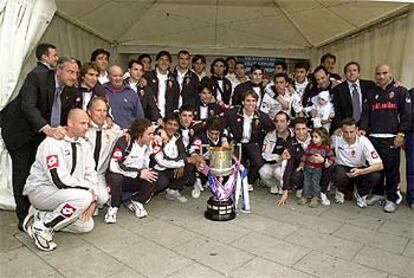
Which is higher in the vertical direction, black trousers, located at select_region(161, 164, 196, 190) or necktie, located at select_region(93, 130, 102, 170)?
necktie, located at select_region(93, 130, 102, 170)

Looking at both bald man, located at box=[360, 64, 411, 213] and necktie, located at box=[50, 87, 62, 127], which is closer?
necktie, located at box=[50, 87, 62, 127]

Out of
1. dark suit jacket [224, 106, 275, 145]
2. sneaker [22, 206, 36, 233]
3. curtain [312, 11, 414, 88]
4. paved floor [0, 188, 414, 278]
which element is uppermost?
curtain [312, 11, 414, 88]

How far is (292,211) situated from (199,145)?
4.12 ft

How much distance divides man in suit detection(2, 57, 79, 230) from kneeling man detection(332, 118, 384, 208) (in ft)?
9.19

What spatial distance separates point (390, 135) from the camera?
13.5 feet

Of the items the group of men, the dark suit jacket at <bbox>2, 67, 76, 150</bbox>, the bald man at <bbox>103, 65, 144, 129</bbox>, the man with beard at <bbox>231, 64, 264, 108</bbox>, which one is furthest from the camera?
the man with beard at <bbox>231, 64, 264, 108</bbox>

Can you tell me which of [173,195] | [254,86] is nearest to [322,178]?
[254,86]

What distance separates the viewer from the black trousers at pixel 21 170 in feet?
10.7

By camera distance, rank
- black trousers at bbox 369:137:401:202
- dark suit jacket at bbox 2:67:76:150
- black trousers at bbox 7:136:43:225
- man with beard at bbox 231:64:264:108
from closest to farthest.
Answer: dark suit jacket at bbox 2:67:76:150 → black trousers at bbox 7:136:43:225 → black trousers at bbox 369:137:401:202 → man with beard at bbox 231:64:264:108

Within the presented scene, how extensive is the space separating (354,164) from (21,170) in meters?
3.28

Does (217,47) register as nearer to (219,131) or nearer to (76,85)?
(219,131)

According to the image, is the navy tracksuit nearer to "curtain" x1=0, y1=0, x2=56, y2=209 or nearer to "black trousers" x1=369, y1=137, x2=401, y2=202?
"black trousers" x1=369, y1=137, x2=401, y2=202

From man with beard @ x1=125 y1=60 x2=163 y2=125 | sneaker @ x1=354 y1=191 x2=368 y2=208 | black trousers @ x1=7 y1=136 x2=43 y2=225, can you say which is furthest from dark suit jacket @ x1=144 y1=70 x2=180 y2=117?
sneaker @ x1=354 y1=191 x2=368 y2=208

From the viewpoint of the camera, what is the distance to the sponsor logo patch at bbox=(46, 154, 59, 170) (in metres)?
2.85
